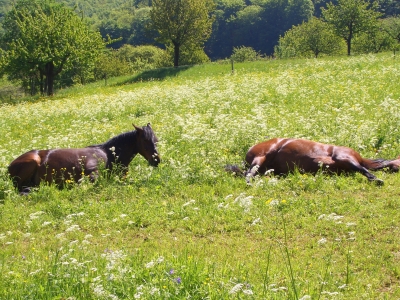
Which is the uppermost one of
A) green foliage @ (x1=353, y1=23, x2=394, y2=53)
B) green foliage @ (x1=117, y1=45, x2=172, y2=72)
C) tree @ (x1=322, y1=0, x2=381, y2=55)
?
tree @ (x1=322, y1=0, x2=381, y2=55)

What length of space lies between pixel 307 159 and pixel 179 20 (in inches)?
1756

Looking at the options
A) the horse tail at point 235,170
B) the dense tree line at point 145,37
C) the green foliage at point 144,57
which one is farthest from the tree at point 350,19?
the horse tail at point 235,170

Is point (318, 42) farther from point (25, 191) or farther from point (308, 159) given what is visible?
point (25, 191)

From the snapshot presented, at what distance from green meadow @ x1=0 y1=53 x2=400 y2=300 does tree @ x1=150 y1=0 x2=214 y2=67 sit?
38.0m

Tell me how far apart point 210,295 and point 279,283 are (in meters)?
0.96

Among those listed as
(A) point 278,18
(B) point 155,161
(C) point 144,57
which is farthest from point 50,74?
(A) point 278,18

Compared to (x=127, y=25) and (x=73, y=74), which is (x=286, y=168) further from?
(x=127, y=25)

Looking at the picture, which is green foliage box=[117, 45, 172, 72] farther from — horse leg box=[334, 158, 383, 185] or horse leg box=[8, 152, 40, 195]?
horse leg box=[334, 158, 383, 185]

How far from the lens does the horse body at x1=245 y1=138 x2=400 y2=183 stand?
353 inches

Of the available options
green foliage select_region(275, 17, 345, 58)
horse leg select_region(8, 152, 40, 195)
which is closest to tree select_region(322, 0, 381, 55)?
green foliage select_region(275, 17, 345, 58)

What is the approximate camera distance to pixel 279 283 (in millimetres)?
4871

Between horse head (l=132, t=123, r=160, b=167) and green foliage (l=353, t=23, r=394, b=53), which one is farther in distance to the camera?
green foliage (l=353, t=23, r=394, b=53)

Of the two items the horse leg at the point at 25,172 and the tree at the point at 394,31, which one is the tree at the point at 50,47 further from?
the tree at the point at 394,31

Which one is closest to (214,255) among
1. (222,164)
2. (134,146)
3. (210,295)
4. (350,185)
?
(210,295)
